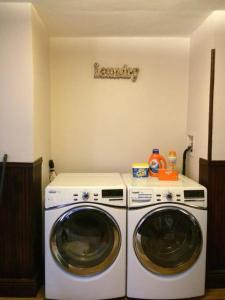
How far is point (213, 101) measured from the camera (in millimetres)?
2209

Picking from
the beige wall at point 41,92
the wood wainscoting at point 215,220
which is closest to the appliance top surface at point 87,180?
the beige wall at point 41,92

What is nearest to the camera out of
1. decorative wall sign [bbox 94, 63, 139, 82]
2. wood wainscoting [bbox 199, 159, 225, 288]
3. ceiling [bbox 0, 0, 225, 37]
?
ceiling [bbox 0, 0, 225, 37]

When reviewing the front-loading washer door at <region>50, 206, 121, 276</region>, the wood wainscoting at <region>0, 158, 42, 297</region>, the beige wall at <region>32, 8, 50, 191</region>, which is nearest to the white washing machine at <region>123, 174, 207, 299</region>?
the front-loading washer door at <region>50, 206, 121, 276</region>

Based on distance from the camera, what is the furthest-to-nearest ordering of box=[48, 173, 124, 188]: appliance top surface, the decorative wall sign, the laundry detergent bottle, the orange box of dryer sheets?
the decorative wall sign < the laundry detergent bottle < the orange box of dryer sheets < box=[48, 173, 124, 188]: appliance top surface

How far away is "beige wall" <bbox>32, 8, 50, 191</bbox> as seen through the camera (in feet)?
7.17

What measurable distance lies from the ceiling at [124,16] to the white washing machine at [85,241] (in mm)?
1307

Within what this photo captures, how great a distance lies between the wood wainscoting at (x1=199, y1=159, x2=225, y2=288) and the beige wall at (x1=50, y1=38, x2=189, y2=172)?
2.14ft

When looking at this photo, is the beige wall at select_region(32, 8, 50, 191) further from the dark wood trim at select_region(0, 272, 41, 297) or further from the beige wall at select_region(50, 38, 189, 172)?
the dark wood trim at select_region(0, 272, 41, 297)

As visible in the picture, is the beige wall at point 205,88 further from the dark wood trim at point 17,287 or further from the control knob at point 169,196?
the dark wood trim at point 17,287

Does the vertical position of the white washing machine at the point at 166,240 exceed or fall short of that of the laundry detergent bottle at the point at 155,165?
it falls short

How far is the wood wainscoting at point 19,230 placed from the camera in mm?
2133

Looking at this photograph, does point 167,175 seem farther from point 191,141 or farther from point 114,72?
point 114,72

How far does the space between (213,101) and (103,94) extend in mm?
1067

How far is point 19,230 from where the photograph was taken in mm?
2172
